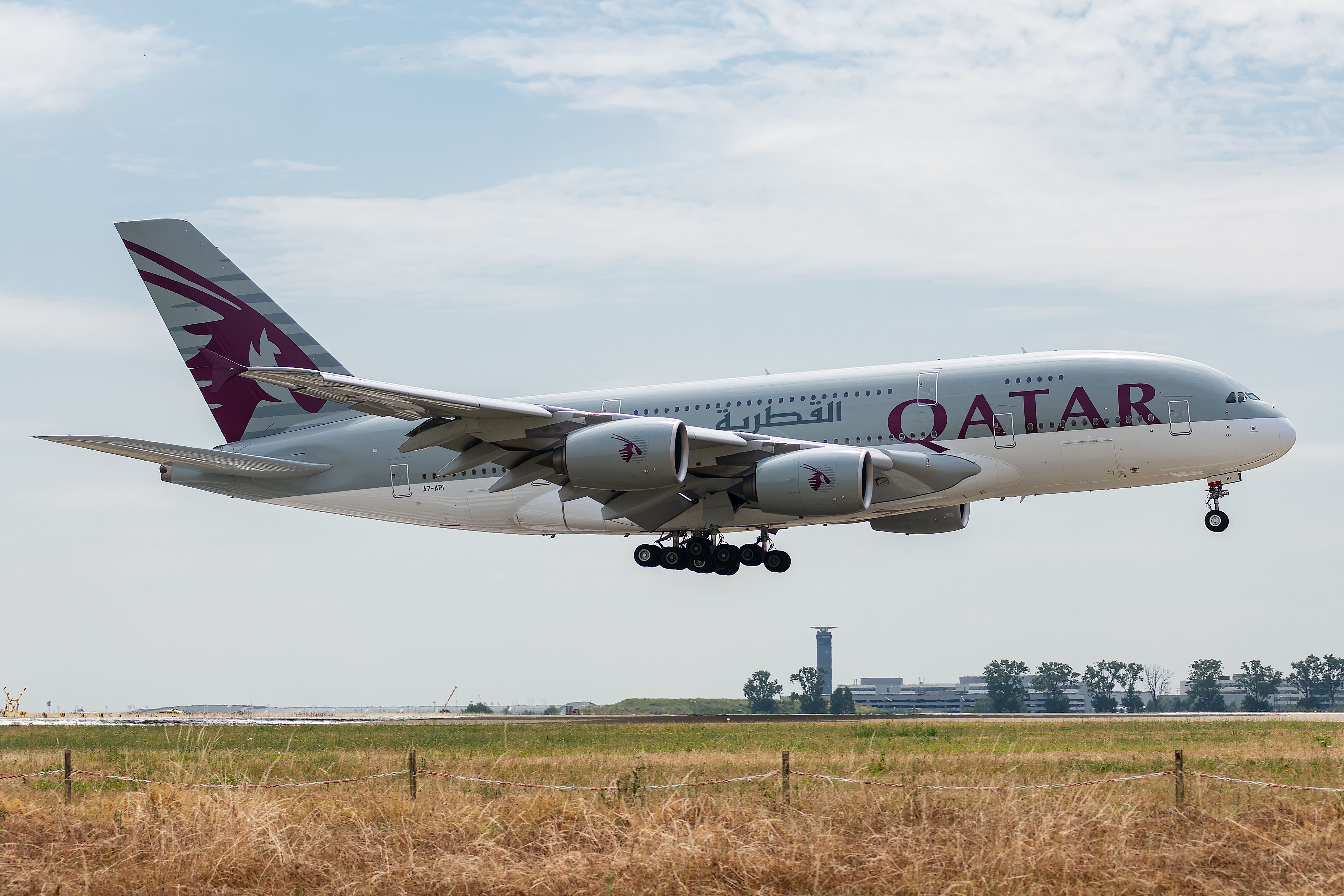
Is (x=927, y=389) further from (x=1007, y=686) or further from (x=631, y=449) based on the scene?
(x=1007, y=686)

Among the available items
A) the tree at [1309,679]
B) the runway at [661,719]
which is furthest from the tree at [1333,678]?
the runway at [661,719]

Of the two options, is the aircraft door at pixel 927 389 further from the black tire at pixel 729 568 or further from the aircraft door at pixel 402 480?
the aircraft door at pixel 402 480

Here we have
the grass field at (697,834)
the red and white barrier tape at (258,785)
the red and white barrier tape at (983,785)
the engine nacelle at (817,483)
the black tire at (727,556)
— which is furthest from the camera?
the black tire at (727,556)

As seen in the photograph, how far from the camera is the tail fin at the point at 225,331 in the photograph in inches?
1775

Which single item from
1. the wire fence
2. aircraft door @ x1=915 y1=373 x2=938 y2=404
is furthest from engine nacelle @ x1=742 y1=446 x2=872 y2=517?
the wire fence

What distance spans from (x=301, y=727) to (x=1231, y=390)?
2668 cm

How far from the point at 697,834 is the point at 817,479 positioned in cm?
2091

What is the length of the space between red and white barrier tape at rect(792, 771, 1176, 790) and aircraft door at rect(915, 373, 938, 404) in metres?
19.3

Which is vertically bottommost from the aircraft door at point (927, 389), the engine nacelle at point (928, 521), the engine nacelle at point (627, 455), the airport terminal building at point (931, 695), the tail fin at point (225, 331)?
the airport terminal building at point (931, 695)

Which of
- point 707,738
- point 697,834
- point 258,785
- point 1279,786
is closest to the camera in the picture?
point 697,834

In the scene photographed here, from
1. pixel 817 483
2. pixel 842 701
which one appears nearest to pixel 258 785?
pixel 817 483

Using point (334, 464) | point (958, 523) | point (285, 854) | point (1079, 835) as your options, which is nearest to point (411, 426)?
point (334, 464)

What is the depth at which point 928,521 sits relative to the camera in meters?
43.7

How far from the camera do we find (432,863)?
15.4 meters
